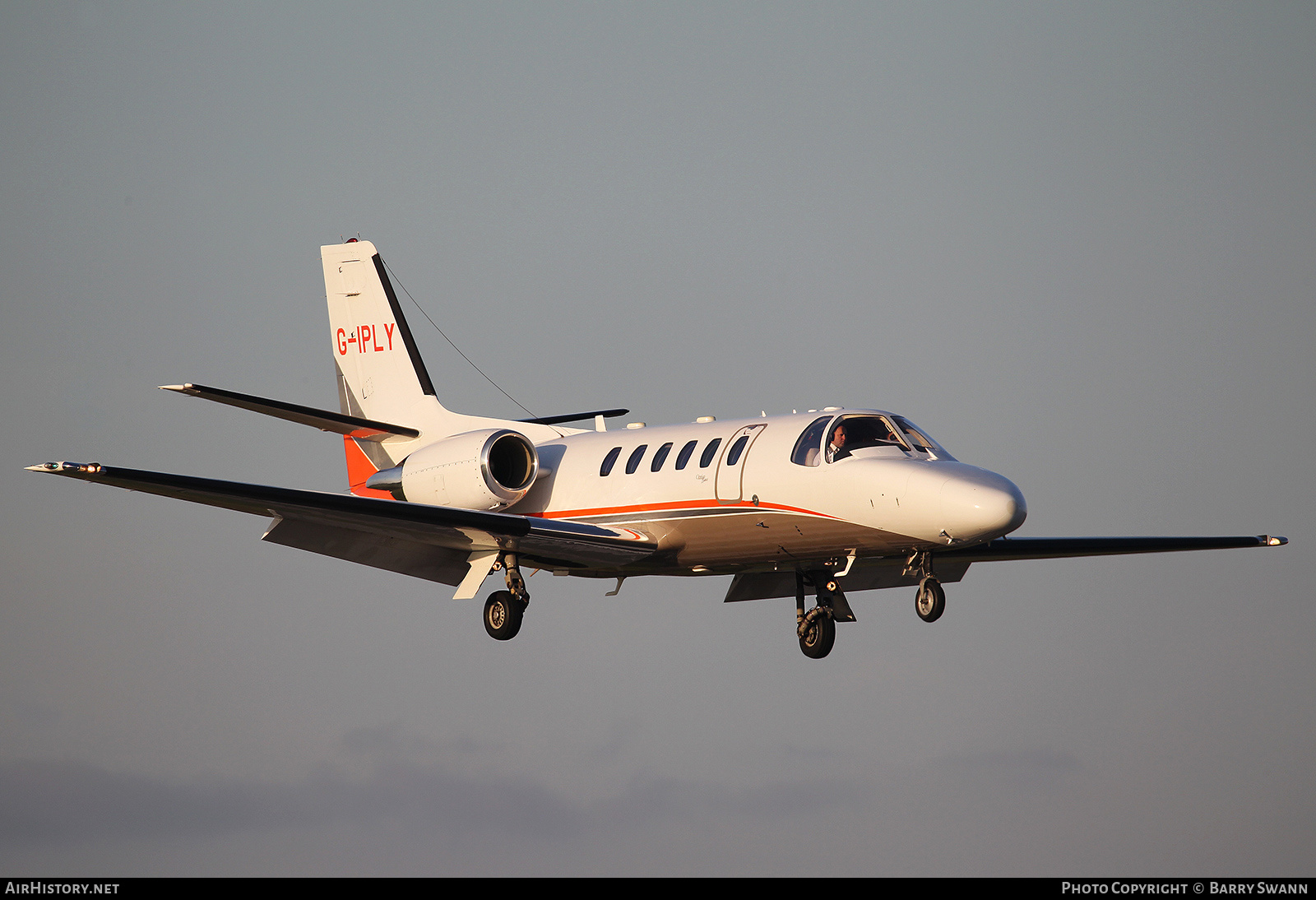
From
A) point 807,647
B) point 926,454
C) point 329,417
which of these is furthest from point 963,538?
point 329,417

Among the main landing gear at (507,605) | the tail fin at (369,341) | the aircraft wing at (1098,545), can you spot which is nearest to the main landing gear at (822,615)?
the aircraft wing at (1098,545)

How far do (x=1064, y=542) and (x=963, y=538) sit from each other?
18.9 feet

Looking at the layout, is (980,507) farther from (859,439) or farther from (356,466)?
(356,466)

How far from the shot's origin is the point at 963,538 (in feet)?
70.1

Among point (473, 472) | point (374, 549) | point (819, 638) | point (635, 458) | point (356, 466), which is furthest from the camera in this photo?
point (356, 466)

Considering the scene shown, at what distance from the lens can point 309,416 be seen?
2730 centimetres

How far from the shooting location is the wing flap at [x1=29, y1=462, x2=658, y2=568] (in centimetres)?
2134

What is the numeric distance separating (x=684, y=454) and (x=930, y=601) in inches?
180

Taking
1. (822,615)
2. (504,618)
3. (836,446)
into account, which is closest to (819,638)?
(822,615)

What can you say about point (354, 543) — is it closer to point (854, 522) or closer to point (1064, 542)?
point (854, 522)

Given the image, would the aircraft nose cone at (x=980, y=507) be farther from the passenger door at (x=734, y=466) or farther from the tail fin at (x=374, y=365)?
the tail fin at (x=374, y=365)

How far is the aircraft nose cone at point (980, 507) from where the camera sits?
20.9 meters

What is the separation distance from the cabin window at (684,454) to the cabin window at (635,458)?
30.9 inches

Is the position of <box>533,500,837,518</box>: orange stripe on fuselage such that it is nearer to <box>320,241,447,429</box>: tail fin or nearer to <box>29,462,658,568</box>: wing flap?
<box>29,462,658,568</box>: wing flap
